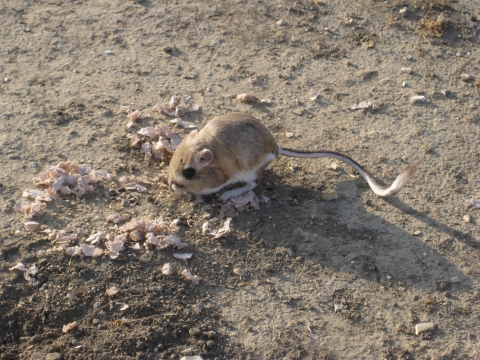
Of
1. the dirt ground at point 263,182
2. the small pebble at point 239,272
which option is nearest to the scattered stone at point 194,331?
the dirt ground at point 263,182

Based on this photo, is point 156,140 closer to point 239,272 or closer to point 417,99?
point 239,272

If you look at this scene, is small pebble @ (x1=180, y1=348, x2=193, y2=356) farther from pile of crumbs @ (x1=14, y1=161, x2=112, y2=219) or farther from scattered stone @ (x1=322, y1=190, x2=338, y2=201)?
scattered stone @ (x1=322, y1=190, x2=338, y2=201)

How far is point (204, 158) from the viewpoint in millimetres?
6055

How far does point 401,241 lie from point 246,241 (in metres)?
1.57

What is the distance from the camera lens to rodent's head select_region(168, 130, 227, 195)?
614 centimetres

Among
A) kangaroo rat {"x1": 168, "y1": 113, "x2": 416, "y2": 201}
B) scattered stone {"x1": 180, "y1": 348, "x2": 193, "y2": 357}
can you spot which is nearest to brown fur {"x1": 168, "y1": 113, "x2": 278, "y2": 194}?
kangaroo rat {"x1": 168, "y1": 113, "x2": 416, "y2": 201}

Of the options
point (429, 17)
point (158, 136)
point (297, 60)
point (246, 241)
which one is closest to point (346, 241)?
point (246, 241)

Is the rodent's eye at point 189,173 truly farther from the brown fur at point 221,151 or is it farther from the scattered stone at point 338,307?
the scattered stone at point 338,307

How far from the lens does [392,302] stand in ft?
18.2

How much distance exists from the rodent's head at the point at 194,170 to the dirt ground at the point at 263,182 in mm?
233

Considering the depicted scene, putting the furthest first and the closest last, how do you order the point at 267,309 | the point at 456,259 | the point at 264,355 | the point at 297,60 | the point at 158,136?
the point at 297,60
the point at 158,136
the point at 456,259
the point at 267,309
the point at 264,355

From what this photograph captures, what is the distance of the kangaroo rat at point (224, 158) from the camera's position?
618 centimetres

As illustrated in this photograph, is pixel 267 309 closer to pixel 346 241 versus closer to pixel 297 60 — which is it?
pixel 346 241

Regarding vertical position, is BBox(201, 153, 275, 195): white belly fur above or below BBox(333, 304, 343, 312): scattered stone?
above
